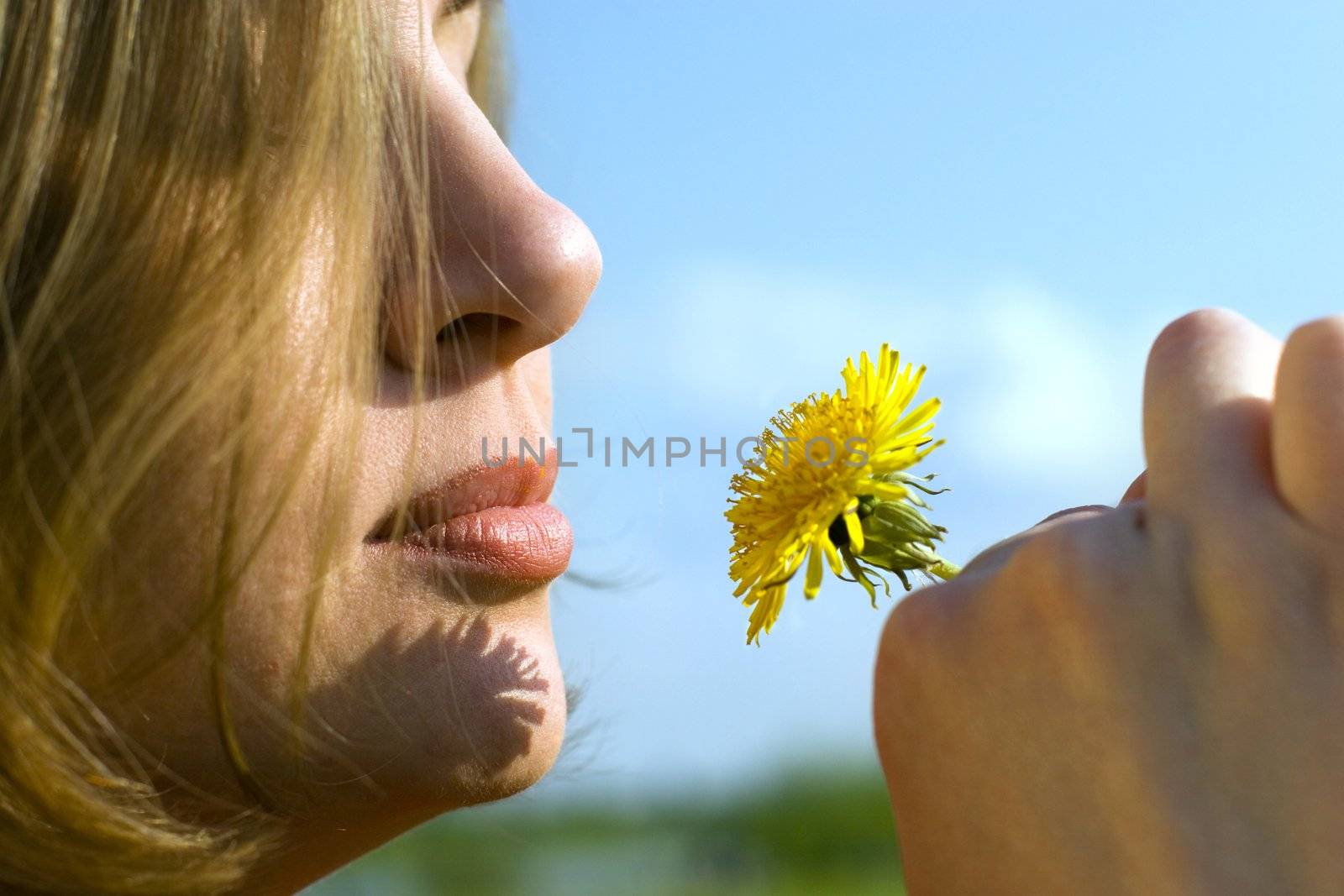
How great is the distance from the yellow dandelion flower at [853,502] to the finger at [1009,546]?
0.43 ft

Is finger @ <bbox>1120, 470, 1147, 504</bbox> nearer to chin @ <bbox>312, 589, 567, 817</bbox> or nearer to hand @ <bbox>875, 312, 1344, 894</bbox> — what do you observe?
hand @ <bbox>875, 312, 1344, 894</bbox>

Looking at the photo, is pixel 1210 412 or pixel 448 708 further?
pixel 448 708

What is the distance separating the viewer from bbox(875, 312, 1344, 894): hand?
0.71 metres

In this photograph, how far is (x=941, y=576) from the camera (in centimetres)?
107

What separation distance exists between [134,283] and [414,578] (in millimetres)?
361

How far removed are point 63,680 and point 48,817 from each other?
0.47ft

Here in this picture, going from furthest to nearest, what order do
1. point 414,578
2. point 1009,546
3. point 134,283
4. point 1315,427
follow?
point 414,578 < point 134,283 < point 1009,546 < point 1315,427

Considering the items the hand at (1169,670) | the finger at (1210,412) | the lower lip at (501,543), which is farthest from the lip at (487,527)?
the finger at (1210,412)

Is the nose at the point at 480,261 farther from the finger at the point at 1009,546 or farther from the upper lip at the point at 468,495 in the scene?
the finger at the point at 1009,546

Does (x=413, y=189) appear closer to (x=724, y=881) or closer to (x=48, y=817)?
(x=48, y=817)

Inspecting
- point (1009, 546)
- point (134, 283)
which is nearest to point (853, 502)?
point (1009, 546)

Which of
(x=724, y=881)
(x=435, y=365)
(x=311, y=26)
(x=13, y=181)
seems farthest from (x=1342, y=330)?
(x=724, y=881)

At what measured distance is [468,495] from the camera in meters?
1.18

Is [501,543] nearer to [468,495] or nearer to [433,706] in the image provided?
[468,495]
